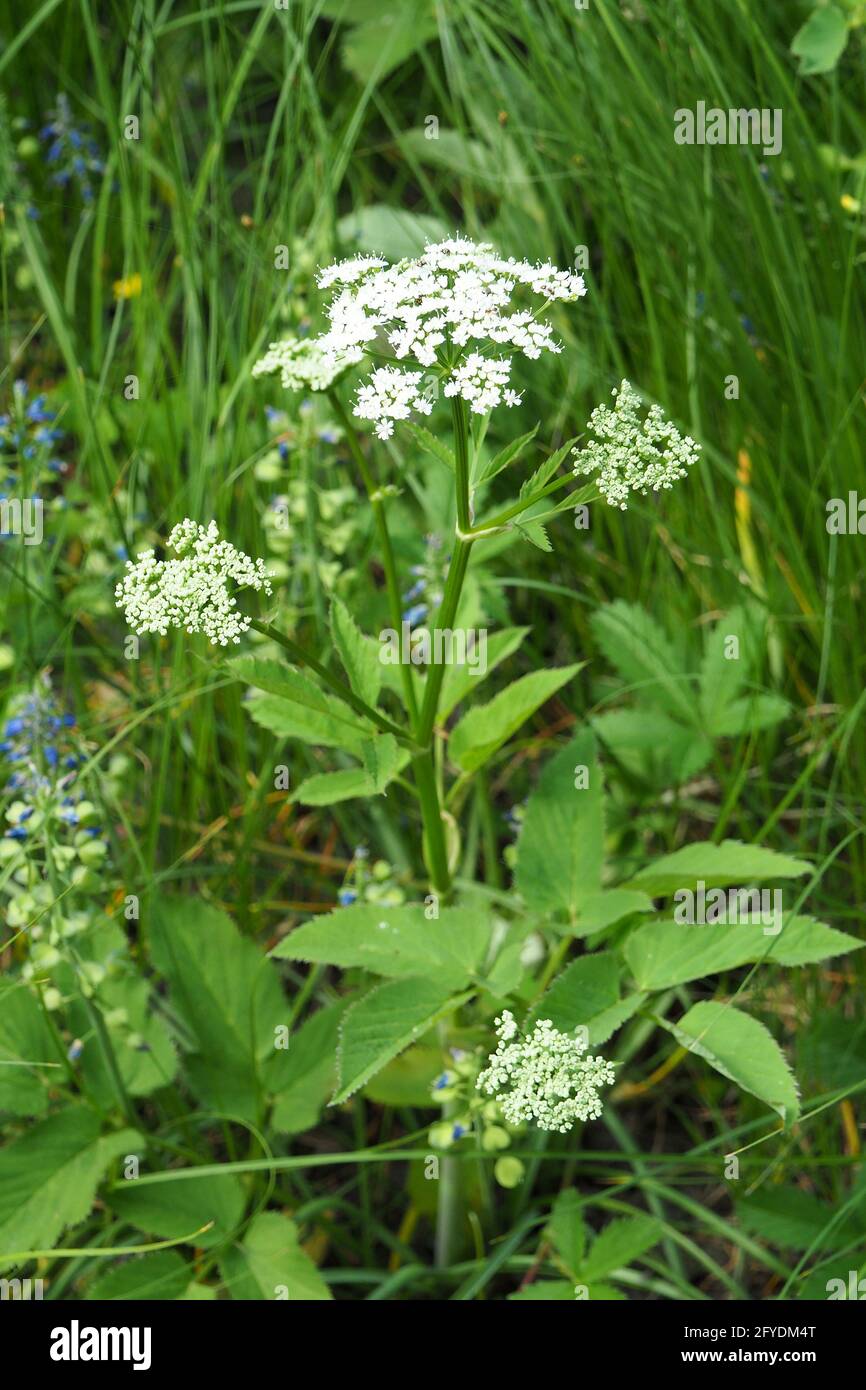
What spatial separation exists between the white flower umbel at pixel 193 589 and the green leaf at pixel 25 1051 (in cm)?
76

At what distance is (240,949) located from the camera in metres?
2.03

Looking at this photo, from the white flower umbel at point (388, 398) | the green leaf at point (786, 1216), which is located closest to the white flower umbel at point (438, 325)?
the white flower umbel at point (388, 398)

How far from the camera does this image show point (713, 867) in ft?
5.84

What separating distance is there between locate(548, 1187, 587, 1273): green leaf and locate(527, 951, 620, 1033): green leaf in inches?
17.0

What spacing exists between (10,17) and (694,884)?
2552mm

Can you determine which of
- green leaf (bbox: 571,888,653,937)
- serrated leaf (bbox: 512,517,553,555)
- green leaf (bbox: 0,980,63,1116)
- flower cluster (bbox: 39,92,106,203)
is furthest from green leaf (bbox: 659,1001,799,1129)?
flower cluster (bbox: 39,92,106,203)

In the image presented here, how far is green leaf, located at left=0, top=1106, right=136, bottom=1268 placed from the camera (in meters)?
1.75

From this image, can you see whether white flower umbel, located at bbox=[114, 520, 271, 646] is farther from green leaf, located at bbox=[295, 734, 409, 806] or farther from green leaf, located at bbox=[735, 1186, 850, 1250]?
green leaf, located at bbox=[735, 1186, 850, 1250]

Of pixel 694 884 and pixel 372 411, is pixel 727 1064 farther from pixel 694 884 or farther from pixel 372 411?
pixel 372 411

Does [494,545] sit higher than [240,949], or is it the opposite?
[494,545]

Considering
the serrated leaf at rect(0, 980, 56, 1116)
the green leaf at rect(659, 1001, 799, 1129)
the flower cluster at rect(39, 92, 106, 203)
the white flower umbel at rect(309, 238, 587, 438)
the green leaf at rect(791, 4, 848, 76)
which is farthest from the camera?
the flower cluster at rect(39, 92, 106, 203)

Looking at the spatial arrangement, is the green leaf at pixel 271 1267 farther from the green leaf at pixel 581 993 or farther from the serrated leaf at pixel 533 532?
the serrated leaf at pixel 533 532

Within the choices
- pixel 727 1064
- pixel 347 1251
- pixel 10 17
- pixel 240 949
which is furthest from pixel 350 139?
pixel 347 1251

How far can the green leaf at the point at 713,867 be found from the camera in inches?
68.8
